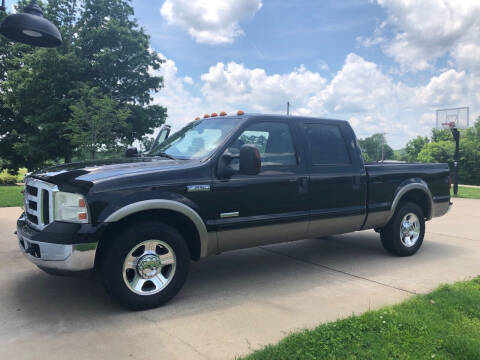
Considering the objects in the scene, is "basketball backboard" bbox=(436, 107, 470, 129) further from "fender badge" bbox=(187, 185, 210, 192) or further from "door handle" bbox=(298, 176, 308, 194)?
"fender badge" bbox=(187, 185, 210, 192)

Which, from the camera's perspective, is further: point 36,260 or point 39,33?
point 39,33

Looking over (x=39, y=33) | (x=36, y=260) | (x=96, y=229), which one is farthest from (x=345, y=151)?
(x=39, y=33)

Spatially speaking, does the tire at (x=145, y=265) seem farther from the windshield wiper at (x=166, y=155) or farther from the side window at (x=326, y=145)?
the side window at (x=326, y=145)

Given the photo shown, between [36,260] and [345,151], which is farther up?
[345,151]

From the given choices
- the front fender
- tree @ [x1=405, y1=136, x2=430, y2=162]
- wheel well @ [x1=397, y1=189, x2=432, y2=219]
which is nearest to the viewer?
the front fender

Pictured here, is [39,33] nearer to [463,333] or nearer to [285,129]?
[285,129]

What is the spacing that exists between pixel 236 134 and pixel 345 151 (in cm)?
176

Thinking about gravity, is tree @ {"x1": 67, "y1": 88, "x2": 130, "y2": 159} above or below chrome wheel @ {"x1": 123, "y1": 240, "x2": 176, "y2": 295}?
above

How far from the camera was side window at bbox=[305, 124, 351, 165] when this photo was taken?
4859 mm

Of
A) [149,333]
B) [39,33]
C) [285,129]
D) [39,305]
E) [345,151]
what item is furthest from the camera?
[39,33]

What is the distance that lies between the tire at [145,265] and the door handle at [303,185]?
5.11 ft

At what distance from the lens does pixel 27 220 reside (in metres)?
3.86

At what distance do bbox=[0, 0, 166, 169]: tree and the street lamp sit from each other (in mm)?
16826

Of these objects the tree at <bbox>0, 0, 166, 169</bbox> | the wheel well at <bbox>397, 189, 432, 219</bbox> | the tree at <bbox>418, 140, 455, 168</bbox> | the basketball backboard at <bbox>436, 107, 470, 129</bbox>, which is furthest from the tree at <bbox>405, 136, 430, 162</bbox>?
the wheel well at <bbox>397, 189, 432, 219</bbox>
